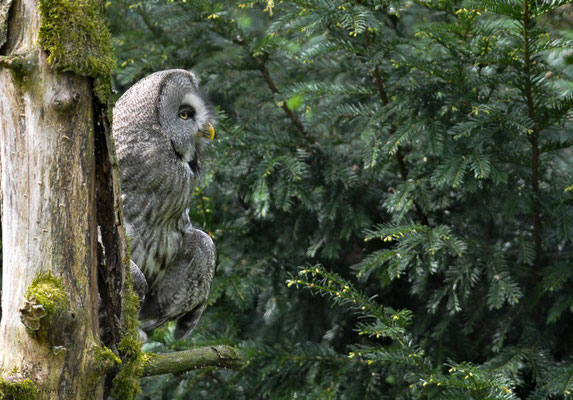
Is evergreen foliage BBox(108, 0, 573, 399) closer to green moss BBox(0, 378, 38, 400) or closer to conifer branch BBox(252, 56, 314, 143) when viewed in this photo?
conifer branch BBox(252, 56, 314, 143)

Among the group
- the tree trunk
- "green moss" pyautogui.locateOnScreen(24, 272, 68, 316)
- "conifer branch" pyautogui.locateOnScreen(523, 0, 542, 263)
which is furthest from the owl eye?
"conifer branch" pyautogui.locateOnScreen(523, 0, 542, 263)

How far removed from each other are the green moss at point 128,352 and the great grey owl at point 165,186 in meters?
0.52

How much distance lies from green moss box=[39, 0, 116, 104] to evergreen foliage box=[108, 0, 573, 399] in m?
1.22

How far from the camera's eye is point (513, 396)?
2520 millimetres

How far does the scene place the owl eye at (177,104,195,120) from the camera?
2.66 metres

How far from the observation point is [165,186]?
Answer: 2473mm

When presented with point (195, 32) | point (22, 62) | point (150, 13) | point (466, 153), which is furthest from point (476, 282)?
point (22, 62)

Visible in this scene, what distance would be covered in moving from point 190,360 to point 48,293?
0.65m

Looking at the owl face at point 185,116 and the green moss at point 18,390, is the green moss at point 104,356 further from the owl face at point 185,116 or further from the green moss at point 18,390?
the owl face at point 185,116

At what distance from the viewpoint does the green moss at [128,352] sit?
181 centimetres

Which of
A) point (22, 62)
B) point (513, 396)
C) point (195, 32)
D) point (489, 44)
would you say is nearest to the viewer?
point (22, 62)

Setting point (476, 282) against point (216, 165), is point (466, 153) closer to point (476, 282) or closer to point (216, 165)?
point (476, 282)

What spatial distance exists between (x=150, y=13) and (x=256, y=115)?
753 millimetres

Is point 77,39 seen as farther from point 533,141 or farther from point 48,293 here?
point 533,141
